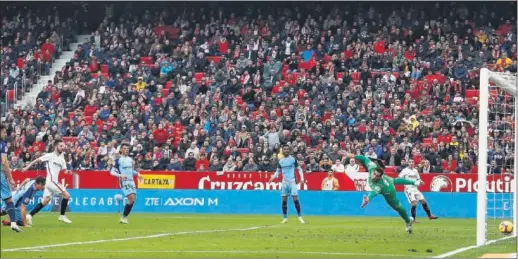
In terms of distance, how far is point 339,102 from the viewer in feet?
140

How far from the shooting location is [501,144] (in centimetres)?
3131

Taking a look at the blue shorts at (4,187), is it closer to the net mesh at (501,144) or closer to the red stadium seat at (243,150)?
the net mesh at (501,144)

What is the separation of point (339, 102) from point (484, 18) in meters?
8.40

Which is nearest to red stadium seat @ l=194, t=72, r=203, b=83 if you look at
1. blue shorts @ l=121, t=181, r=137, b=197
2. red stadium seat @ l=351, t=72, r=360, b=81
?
red stadium seat @ l=351, t=72, r=360, b=81

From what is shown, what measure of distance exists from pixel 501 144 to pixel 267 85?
16.2 m

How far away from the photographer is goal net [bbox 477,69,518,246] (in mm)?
22344

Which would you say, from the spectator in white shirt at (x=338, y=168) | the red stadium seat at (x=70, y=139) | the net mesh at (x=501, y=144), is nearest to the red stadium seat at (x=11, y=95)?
the red stadium seat at (x=70, y=139)

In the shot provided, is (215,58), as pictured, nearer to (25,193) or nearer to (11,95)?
(11,95)

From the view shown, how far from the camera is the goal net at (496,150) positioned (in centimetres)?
2234

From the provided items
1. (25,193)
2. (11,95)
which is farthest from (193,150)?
(25,193)

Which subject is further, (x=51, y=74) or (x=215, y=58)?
(x=51, y=74)

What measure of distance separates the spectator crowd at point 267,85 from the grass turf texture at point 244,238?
8.49m

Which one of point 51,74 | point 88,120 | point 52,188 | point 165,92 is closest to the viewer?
point 52,188

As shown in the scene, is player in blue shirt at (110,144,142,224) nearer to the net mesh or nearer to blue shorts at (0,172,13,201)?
blue shorts at (0,172,13,201)
